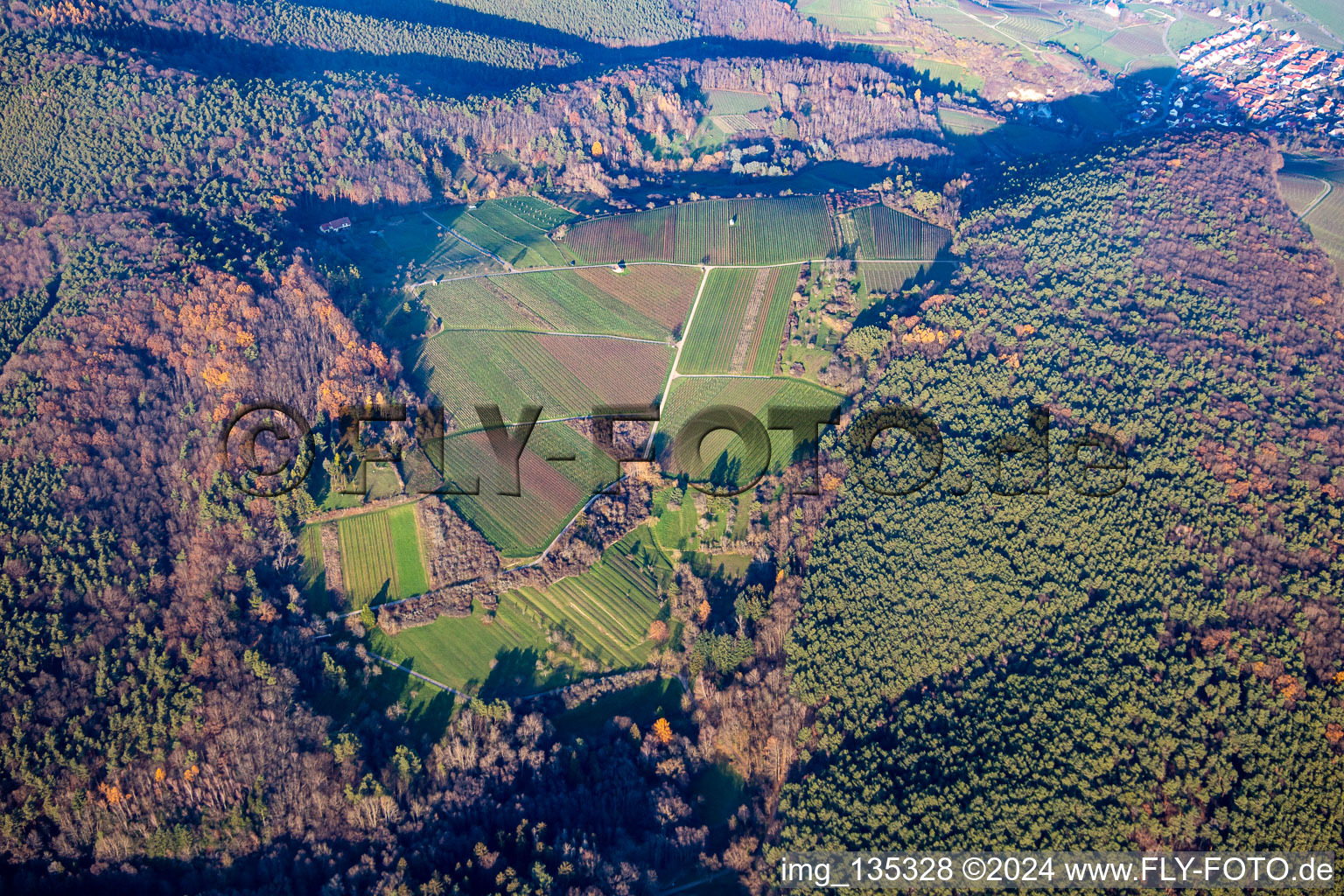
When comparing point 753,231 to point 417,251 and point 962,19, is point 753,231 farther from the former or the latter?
point 962,19

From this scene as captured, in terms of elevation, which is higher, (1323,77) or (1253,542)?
(1323,77)

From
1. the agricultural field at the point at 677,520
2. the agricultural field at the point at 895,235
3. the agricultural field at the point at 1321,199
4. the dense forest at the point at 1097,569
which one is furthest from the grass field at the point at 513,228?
the agricultural field at the point at 1321,199

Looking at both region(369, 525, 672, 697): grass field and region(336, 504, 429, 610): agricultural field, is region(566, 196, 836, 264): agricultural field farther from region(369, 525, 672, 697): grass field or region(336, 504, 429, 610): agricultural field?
region(369, 525, 672, 697): grass field

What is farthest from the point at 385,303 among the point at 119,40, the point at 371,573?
the point at 119,40

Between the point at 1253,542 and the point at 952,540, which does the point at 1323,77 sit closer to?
the point at 1253,542

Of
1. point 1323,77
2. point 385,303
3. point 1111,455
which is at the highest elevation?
point 1323,77
